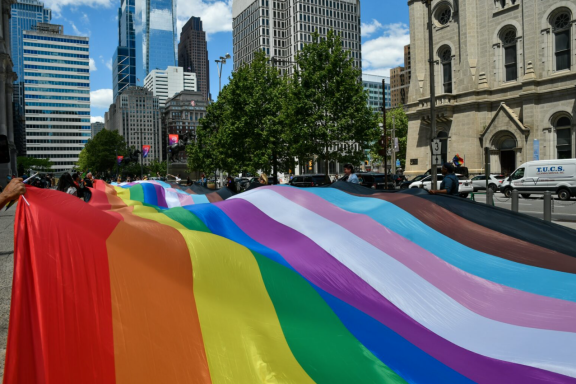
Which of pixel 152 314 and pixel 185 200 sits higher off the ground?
pixel 185 200

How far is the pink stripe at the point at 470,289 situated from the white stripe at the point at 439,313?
0.12m

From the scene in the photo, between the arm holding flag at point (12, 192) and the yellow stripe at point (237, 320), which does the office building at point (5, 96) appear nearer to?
the arm holding flag at point (12, 192)

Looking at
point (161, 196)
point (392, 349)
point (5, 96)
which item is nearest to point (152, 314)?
point (392, 349)

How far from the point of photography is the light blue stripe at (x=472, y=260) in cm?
Answer: 462

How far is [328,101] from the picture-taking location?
104 ft

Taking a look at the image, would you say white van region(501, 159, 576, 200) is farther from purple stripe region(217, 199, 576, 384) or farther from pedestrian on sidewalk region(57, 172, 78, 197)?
pedestrian on sidewalk region(57, 172, 78, 197)

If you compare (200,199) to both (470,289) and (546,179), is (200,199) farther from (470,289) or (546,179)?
(546,179)

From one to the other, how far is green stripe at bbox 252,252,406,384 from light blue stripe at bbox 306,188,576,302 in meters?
2.14

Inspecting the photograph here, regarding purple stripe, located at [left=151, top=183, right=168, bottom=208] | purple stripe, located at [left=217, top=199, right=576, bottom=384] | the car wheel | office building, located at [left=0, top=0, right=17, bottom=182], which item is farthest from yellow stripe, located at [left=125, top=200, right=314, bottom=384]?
office building, located at [left=0, top=0, right=17, bottom=182]

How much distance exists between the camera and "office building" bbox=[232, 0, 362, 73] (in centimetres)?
12000

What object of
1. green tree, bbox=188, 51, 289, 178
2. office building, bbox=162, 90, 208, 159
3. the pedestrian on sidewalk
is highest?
office building, bbox=162, 90, 208, 159

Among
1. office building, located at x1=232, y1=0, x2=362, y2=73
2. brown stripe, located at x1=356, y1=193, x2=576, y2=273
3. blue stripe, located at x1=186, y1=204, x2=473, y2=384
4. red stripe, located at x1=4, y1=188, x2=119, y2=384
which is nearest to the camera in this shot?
red stripe, located at x1=4, y1=188, x2=119, y2=384

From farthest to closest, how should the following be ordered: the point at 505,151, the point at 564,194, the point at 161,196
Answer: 1. the point at 505,151
2. the point at 564,194
3. the point at 161,196

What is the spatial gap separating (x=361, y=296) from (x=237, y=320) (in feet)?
5.27
